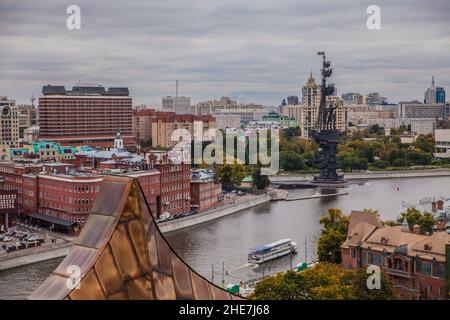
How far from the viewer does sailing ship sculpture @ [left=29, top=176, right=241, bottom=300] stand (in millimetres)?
2400

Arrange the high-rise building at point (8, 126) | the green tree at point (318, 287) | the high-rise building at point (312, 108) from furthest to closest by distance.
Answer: the high-rise building at point (312, 108) → the high-rise building at point (8, 126) → the green tree at point (318, 287)

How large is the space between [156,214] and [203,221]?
923 mm

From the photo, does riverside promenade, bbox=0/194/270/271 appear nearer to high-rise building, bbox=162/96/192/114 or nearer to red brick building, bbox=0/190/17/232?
red brick building, bbox=0/190/17/232

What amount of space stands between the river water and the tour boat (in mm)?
96

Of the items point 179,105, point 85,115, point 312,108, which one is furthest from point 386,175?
point 179,105

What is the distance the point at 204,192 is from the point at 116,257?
11.9 m

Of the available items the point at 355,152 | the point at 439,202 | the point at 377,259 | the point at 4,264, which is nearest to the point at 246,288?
the point at 377,259

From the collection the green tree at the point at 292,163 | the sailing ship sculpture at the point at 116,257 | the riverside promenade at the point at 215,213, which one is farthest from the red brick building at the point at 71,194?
the green tree at the point at 292,163

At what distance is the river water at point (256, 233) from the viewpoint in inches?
343

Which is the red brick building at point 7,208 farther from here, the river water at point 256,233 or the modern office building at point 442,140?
the modern office building at point 442,140

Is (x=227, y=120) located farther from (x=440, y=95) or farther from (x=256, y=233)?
(x=256, y=233)

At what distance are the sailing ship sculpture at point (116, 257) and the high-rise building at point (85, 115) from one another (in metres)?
21.7

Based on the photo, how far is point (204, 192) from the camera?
14367 millimetres

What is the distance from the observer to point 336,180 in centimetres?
1998
